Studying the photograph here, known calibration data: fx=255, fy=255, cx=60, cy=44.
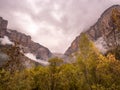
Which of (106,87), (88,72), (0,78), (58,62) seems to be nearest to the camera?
(0,78)

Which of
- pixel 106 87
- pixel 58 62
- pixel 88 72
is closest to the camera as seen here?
pixel 106 87

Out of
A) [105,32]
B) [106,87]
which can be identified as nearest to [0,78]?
[106,87]

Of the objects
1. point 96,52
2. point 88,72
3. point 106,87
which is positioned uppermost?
point 96,52

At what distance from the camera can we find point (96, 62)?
4959 cm

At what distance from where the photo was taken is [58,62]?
61.3m

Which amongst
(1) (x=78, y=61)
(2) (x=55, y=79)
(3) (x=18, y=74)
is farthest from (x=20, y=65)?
(2) (x=55, y=79)

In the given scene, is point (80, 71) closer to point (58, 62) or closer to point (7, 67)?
point (58, 62)

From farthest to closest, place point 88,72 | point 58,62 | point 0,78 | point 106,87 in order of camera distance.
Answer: point 58,62
point 88,72
point 106,87
point 0,78

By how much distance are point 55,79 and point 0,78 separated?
64.3 ft

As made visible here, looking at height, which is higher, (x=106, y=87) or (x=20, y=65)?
(x=20, y=65)

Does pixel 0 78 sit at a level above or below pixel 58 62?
below

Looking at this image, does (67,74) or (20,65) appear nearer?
(20,65)

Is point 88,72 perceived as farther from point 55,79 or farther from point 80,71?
point 55,79

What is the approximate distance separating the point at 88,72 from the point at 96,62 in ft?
10.7
